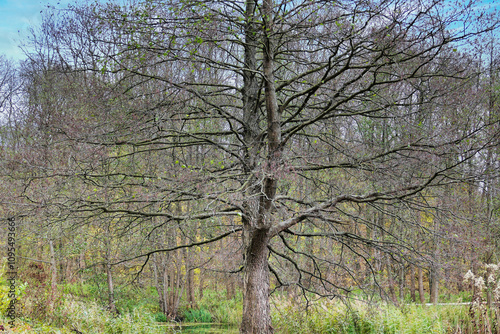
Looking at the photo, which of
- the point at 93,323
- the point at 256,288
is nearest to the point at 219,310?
the point at 93,323

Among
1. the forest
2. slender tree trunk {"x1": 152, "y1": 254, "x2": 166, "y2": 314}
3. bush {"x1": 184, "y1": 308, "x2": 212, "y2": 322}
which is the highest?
the forest

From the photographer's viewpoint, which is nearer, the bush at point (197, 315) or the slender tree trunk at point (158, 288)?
the bush at point (197, 315)

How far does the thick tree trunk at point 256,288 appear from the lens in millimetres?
5887

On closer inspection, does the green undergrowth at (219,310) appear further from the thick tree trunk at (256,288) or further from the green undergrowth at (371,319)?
the thick tree trunk at (256,288)

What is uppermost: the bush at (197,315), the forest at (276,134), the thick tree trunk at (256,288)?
the forest at (276,134)

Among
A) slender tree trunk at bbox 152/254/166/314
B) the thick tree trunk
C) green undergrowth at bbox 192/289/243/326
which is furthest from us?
slender tree trunk at bbox 152/254/166/314

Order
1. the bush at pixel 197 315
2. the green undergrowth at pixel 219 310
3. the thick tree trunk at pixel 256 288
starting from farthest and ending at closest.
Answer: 1. the bush at pixel 197 315
2. the green undergrowth at pixel 219 310
3. the thick tree trunk at pixel 256 288

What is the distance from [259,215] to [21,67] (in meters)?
15.6

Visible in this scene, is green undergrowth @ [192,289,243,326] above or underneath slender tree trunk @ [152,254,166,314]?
underneath

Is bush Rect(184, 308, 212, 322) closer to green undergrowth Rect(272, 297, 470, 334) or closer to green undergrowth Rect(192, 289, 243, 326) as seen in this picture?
green undergrowth Rect(192, 289, 243, 326)

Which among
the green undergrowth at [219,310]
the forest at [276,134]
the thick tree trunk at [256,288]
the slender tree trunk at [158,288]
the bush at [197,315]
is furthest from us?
the slender tree trunk at [158,288]

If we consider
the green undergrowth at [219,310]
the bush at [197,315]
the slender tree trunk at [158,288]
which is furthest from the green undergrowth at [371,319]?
the slender tree trunk at [158,288]

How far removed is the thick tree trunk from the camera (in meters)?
5.89

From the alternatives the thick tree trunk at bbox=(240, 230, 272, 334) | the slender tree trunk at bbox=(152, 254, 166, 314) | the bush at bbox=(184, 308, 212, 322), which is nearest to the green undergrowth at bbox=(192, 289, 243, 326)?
the bush at bbox=(184, 308, 212, 322)
